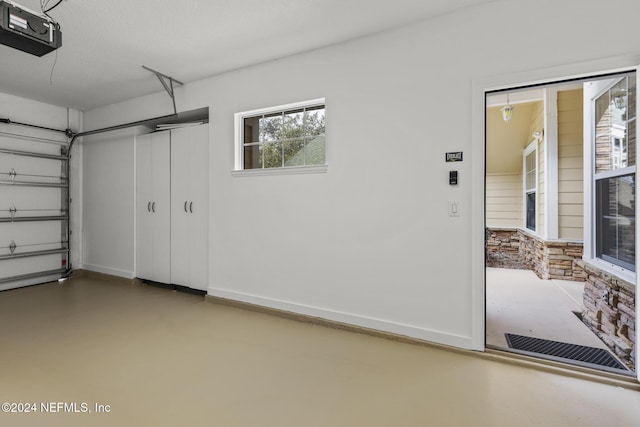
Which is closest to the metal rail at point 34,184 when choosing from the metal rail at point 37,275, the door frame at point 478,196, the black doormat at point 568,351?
the metal rail at point 37,275

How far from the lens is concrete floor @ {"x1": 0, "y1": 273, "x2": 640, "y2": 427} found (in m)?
1.80

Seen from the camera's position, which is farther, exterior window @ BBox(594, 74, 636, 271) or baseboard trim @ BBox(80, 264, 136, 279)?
baseboard trim @ BBox(80, 264, 136, 279)

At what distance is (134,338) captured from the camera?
2.84 meters

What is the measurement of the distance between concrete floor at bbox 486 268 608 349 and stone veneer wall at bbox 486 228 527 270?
1438mm

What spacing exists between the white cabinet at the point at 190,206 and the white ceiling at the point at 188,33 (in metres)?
0.79

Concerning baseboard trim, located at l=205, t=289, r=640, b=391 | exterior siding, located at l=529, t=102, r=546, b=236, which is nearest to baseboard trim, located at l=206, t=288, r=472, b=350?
baseboard trim, located at l=205, t=289, r=640, b=391

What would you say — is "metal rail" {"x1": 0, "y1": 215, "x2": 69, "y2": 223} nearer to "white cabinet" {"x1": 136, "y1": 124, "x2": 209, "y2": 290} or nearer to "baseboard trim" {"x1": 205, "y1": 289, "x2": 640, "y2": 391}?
"white cabinet" {"x1": 136, "y1": 124, "x2": 209, "y2": 290}

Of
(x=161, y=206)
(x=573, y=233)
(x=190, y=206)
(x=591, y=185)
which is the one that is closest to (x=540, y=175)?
(x=573, y=233)

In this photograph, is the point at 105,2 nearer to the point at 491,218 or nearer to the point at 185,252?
the point at 185,252

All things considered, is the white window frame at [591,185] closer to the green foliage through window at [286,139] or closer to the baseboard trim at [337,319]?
the baseboard trim at [337,319]

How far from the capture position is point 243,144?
377 cm

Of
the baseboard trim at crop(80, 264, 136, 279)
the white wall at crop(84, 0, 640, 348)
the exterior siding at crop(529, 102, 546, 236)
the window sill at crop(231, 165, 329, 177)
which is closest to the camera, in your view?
the white wall at crop(84, 0, 640, 348)

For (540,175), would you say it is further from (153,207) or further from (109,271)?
(109,271)

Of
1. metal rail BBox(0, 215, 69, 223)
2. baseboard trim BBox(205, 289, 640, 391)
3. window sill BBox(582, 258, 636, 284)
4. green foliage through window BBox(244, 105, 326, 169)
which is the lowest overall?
baseboard trim BBox(205, 289, 640, 391)
